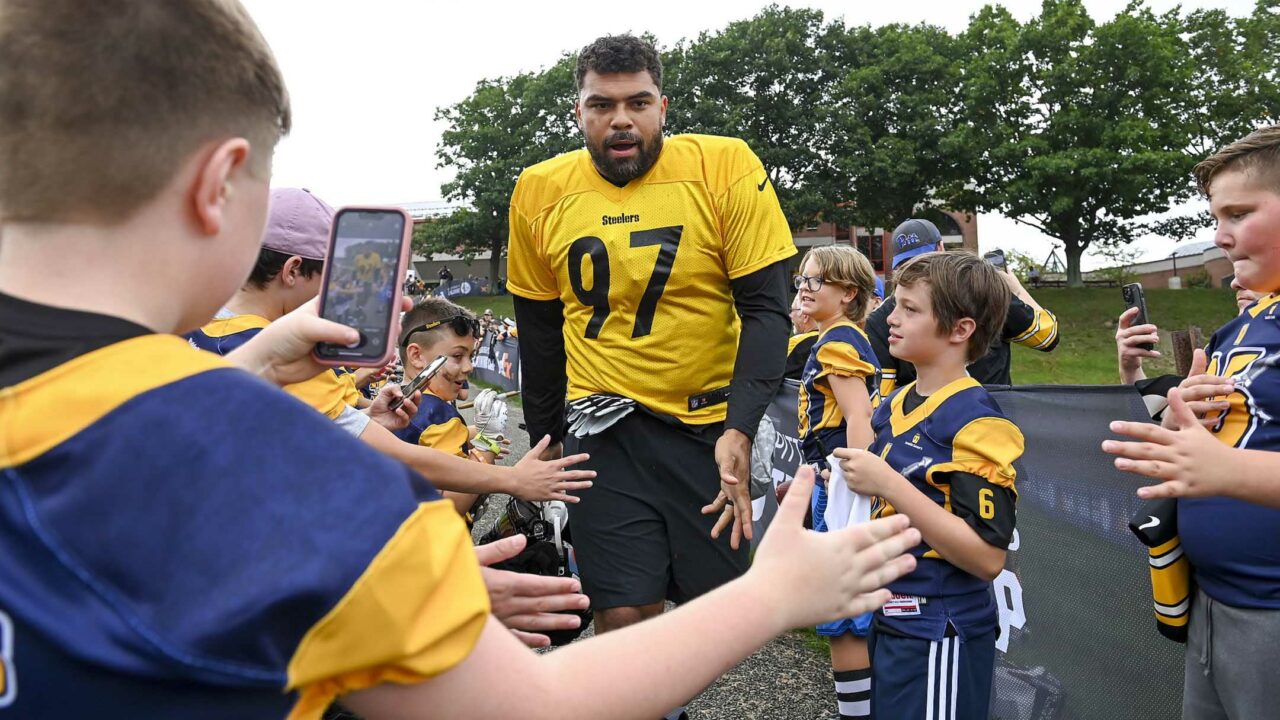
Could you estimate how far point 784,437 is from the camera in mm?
6258

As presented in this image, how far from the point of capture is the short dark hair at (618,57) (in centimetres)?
345

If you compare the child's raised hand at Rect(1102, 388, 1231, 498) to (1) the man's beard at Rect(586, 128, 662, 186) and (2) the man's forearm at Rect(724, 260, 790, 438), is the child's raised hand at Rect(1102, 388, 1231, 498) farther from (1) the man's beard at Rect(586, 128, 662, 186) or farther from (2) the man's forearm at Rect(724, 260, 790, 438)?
(1) the man's beard at Rect(586, 128, 662, 186)

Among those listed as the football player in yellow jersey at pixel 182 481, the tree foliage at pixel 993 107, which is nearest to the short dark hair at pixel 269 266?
the football player in yellow jersey at pixel 182 481

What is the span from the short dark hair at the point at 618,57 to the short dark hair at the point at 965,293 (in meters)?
1.31

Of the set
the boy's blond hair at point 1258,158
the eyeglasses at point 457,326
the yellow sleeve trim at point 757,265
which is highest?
the boy's blond hair at point 1258,158

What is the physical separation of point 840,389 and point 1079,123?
124ft

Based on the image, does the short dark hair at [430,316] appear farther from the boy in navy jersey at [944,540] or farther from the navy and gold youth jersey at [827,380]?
the boy in navy jersey at [944,540]

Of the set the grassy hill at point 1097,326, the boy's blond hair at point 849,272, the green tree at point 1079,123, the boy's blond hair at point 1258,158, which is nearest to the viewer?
the boy's blond hair at point 1258,158

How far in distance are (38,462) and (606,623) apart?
268 cm

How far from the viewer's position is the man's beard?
136 inches

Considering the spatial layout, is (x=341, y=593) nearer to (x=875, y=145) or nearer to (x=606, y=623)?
(x=606, y=623)

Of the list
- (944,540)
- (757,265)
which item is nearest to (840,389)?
(757,265)

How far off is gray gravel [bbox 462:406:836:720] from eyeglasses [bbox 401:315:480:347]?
239cm

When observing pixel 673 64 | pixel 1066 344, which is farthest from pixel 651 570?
pixel 673 64
